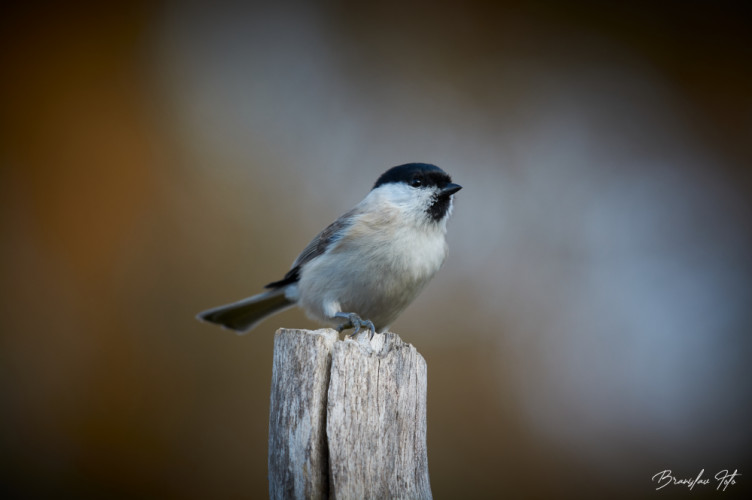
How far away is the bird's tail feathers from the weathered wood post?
1.53m

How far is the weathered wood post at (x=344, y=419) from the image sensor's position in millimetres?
1998

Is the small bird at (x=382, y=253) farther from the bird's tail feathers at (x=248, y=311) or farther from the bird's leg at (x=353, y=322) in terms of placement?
the bird's tail feathers at (x=248, y=311)

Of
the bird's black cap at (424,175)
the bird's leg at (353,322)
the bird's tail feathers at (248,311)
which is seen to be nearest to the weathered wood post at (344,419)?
the bird's leg at (353,322)

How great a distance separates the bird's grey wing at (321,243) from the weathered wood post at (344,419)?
1.20 meters

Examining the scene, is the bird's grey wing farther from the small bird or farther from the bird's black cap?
the bird's black cap

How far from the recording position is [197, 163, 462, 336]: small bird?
10.1 ft

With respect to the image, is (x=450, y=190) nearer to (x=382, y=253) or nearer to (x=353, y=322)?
(x=382, y=253)

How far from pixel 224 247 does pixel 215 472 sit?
5.91ft

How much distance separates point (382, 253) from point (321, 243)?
491 millimetres

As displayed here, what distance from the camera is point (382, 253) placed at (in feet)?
10.1

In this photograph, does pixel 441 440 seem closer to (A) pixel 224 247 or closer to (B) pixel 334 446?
(A) pixel 224 247

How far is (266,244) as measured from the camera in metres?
4.89

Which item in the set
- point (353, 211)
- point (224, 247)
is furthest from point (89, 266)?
point (353, 211)

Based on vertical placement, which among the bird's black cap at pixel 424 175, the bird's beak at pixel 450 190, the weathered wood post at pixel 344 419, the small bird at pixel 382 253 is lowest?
the weathered wood post at pixel 344 419
